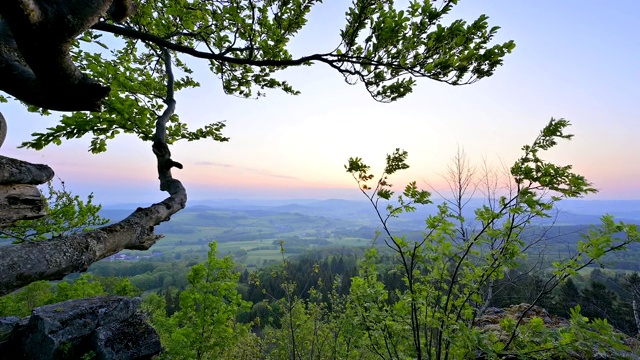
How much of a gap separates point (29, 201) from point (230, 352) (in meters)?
12.7

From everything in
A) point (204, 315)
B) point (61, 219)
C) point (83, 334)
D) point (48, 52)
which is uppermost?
point (48, 52)

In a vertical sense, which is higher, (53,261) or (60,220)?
(53,261)

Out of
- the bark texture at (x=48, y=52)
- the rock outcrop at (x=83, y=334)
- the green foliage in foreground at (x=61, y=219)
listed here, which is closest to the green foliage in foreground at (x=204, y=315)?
the rock outcrop at (x=83, y=334)

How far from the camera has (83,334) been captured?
277 inches

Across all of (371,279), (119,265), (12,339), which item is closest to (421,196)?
(371,279)

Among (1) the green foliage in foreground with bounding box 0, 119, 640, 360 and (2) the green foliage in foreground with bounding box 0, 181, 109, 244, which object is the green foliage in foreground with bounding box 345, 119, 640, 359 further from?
(2) the green foliage in foreground with bounding box 0, 181, 109, 244

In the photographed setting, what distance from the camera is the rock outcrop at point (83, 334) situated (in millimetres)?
6559

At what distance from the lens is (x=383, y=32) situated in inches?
125

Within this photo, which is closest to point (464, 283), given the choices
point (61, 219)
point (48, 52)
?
point (48, 52)

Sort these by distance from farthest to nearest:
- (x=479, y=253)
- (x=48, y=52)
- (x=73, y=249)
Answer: (x=479, y=253)
(x=73, y=249)
(x=48, y=52)

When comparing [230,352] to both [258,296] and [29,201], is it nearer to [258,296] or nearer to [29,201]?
[29,201]

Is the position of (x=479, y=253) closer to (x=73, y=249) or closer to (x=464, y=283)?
(x=464, y=283)

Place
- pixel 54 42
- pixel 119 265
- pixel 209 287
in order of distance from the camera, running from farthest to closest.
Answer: pixel 119 265 < pixel 209 287 < pixel 54 42

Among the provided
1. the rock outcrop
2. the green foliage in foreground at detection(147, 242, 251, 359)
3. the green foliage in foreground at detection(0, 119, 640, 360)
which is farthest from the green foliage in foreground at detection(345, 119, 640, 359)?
the rock outcrop
